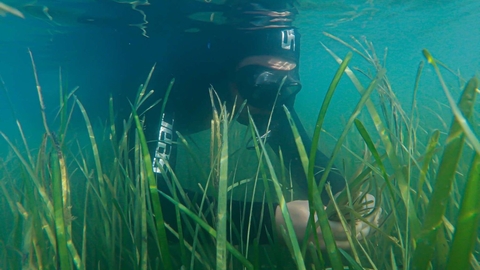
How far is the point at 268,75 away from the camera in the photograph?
13.4ft

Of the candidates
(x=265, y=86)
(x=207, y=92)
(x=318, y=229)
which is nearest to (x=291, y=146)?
(x=265, y=86)

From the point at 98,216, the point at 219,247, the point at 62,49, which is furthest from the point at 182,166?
the point at 62,49

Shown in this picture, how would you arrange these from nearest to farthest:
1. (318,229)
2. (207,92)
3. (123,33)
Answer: (318,229), (207,92), (123,33)

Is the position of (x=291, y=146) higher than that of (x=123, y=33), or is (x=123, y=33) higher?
(x=123, y=33)

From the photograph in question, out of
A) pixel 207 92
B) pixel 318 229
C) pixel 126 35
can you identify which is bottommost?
pixel 318 229

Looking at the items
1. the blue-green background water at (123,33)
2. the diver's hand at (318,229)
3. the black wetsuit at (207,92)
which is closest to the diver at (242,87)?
the black wetsuit at (207,92)

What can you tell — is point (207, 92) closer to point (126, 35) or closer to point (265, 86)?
A: point (265, 86)

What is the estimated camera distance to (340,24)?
11977mm

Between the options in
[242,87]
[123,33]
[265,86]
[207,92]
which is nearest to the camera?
[265,86]

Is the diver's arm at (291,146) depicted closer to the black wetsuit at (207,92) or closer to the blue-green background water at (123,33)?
the black wetsuit at (207,92)

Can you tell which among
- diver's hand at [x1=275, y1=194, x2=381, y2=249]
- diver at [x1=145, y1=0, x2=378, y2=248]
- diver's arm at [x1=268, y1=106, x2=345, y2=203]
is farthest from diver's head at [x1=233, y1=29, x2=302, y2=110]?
diver's hand at [x1=275, y1=194, x2=381, y2=249]

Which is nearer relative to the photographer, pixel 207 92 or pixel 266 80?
pixel 266 80

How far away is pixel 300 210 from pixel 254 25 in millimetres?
6585

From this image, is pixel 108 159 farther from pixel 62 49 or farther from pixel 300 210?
pixel 62 49
